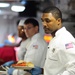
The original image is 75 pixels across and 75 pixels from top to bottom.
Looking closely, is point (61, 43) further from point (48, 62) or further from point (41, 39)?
point (41, 39)

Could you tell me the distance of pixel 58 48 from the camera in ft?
6.65

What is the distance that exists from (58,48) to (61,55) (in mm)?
73

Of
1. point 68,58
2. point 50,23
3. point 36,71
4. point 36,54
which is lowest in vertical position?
point 36,71

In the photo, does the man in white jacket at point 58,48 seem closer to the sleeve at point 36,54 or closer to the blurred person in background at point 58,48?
the blurred person in background at point 58,48

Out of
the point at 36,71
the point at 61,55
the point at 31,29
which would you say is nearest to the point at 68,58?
the point at 61,55

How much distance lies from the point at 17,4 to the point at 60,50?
4.15 meters

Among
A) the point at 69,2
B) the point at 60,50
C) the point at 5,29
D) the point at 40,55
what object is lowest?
the point at 5,29

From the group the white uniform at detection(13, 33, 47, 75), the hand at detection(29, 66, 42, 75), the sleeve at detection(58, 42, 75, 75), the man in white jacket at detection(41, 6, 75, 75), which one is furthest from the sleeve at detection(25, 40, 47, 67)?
the sleeve at detection(58, 42, 75, 75)

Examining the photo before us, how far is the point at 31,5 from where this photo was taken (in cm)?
744

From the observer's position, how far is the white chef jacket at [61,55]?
1920 millimetres

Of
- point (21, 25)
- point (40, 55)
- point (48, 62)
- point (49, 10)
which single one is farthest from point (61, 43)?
point (21, 25)

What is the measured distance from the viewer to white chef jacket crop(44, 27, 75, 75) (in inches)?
75.6

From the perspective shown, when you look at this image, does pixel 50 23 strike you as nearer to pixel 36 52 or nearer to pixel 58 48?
pixel 58 48

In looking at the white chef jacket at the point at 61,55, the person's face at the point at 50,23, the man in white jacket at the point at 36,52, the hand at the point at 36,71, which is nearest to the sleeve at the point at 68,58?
the white chef jacket at the point at 61,55
